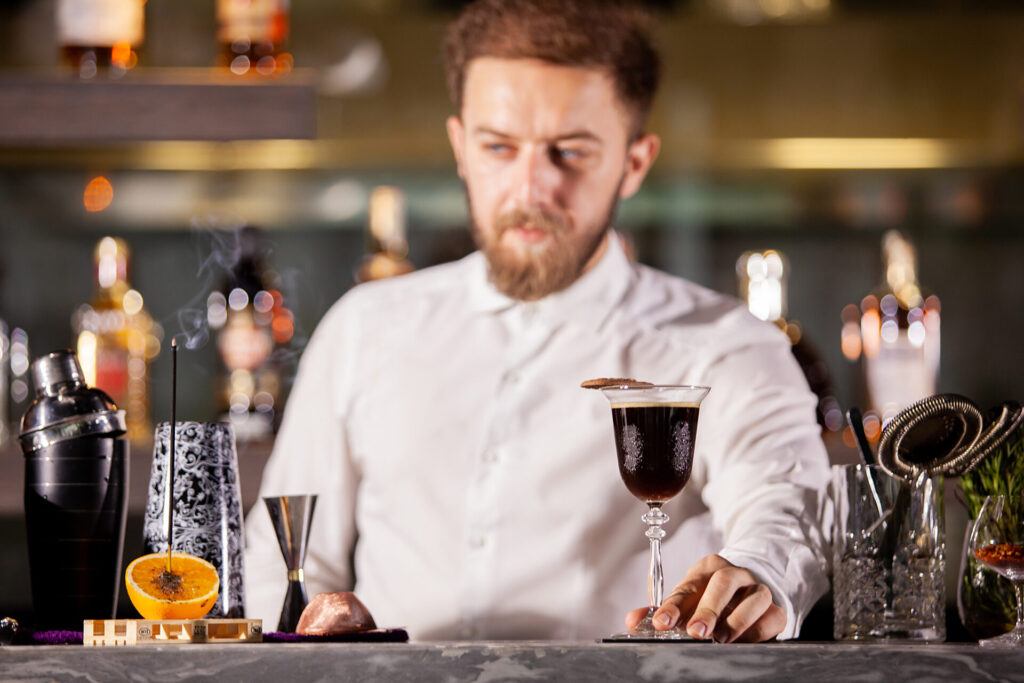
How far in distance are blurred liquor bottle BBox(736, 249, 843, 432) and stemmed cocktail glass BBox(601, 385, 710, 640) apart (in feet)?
3.55

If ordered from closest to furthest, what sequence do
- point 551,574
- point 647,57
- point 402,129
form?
point 551,574
point 647,57
point 402,129

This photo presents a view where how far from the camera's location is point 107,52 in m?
1.96

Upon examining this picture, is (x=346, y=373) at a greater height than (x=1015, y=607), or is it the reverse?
(x=346, y=373)

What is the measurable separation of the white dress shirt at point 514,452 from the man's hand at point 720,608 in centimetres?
44

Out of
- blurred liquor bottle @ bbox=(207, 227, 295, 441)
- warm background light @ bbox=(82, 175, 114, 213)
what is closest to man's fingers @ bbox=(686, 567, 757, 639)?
blurred liquor bottle @ bbox=(207, 227, 295, 441)

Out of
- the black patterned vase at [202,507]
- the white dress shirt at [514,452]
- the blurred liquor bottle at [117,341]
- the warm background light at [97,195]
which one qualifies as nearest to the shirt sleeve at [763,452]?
the white dress shirt at [514,452]

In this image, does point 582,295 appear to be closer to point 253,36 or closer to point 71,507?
point 253,36

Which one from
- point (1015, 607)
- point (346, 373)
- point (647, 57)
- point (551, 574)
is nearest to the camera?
point (1015, 607)

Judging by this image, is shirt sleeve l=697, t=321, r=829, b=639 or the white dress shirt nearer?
shirt sleeve l=697, t=321, r=829, b=639

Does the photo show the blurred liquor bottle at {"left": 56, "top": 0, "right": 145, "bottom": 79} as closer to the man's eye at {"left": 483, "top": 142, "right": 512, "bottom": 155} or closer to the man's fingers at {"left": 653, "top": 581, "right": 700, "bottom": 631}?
the man's eye at {"left": 483, "top": 142, "right": 512, "bottom": 155}

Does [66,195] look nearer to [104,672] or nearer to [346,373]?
[346,373]

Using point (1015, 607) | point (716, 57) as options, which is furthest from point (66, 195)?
point (1015, 607)

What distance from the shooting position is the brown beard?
6.04 feet

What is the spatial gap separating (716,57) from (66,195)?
1.19m
